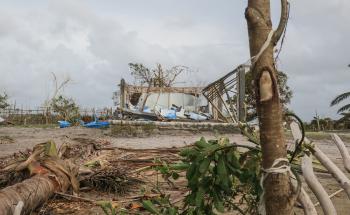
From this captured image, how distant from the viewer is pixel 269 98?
159 cm

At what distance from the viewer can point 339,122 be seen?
26062mm

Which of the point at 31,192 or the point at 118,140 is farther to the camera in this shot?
the point at 118,140

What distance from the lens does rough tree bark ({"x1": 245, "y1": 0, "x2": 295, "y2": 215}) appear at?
1601 millimetres

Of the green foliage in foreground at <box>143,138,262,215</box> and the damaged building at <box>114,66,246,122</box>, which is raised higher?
the damaged building at <box>114,66,246,122</box>

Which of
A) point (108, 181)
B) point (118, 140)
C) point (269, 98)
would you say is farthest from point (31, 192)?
point (118, 140)

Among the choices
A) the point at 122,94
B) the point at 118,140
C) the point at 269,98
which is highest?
the point at 122,94

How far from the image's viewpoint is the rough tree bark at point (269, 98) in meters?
1.60

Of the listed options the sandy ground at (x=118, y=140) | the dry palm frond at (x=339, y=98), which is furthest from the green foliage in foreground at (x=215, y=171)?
the dry palm frond at (x=339, y=98)

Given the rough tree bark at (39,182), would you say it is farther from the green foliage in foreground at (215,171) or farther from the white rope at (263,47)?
the white rope at (263,47)

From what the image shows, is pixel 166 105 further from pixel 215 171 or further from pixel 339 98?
pixel 215 171

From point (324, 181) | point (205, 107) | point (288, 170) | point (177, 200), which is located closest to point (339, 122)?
point (205, 107)

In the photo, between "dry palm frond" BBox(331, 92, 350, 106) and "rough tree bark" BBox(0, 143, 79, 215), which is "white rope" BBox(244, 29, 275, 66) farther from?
"dry palm frond" BBox(331, 92, 350, 106)

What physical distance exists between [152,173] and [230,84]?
7.24 m

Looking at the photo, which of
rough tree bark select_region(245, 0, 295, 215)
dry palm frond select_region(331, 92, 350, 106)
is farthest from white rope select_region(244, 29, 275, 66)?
dry palm frond select_region(331, 92, 350, 106)
